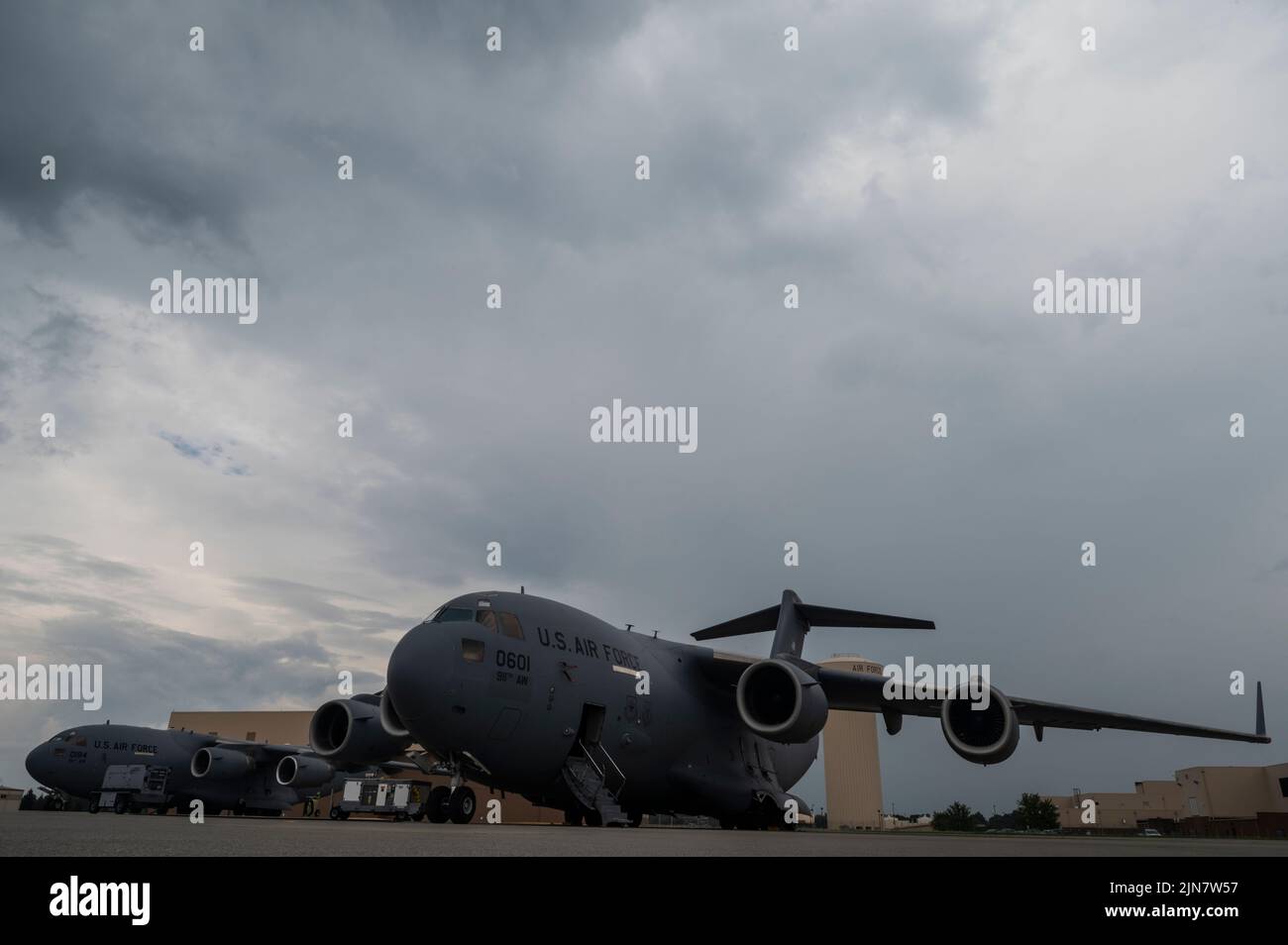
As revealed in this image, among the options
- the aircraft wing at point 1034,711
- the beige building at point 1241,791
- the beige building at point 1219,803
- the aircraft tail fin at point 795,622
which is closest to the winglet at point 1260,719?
the aircraft wing at point 1034,711

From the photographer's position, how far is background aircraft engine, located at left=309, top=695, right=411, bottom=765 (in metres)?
15.3

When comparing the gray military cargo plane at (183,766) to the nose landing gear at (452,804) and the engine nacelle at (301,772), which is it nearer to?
the engine nacelle at (301,772)

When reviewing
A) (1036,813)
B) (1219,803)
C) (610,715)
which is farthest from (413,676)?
(1036,813)

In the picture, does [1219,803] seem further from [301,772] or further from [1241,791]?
[301,772]

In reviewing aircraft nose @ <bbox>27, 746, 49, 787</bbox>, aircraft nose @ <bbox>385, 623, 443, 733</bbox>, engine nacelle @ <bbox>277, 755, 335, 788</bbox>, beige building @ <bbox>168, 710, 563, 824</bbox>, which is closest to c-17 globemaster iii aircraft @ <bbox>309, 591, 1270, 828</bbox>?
aircraft nose @ <bbox>385, 623, 443, 733</bbox>

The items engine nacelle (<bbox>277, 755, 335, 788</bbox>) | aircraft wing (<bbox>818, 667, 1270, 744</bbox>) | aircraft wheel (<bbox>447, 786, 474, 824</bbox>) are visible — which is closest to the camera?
aircraft wheel (<bbox>447, 786, 474, 824</bbox>)

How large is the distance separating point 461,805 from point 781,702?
6512 millimetres

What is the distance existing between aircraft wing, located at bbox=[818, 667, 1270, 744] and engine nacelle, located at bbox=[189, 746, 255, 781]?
1969cm

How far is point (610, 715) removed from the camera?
14.7 meters

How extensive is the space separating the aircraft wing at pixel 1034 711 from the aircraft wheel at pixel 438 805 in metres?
9.87

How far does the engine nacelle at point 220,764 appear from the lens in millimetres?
26031

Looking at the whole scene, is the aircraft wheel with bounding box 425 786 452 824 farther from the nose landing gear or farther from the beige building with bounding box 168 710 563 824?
the beige building with bounding box 168 710 563 824
